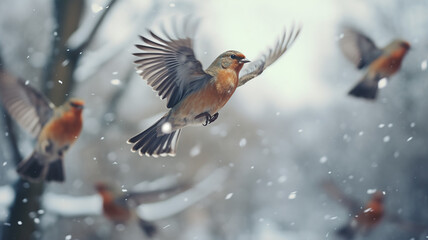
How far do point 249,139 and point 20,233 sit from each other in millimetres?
605

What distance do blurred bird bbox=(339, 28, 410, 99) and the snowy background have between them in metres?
0.04

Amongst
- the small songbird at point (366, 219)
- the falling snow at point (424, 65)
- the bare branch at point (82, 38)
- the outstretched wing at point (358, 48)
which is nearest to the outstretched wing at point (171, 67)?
the bare branch at point (82, 38)

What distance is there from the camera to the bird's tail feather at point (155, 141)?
67 cm

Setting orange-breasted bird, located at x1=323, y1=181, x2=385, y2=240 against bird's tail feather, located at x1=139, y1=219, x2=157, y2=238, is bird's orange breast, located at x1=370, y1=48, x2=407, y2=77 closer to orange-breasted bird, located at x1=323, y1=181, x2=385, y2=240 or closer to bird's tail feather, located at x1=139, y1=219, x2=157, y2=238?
orange-breasted bird, located at x1=323, y1=181, x2=385, y2=240

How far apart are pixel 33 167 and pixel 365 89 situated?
2.56 ft

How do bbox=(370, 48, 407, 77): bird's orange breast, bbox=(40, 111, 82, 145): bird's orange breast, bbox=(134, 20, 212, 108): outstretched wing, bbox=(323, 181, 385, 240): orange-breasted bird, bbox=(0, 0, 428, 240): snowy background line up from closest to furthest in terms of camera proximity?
1. bbox=(134, 20, 212, 108): outstretched wing
2. bbox=(40, 111, 82, 145): bird's orange breast
3. bbox=(0, 0, 428, 240): snowy background
4. bbox=(370, 48, 407, 77): bird's orange breast
5. bbox=(323, 181, 385, 240): orange-breasted bird

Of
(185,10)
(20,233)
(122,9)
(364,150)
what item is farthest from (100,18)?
(364,150)

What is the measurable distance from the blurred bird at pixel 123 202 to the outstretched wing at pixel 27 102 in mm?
285

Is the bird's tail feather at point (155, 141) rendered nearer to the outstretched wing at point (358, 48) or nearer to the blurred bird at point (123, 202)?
the blurred bird at point (123, 202)

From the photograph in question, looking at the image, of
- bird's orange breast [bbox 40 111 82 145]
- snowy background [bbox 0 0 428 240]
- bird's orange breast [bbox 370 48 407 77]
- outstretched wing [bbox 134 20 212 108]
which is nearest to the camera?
outstretched wing [bbox 134 20 212 108]

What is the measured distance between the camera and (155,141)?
0.67 m

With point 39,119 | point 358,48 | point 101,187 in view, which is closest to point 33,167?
point 39,119

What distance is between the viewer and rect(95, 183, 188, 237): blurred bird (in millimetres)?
1003

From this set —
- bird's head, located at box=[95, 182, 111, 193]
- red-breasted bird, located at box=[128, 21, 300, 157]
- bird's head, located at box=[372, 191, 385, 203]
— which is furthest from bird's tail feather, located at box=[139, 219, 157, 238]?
bird's head, located at box=[372, 191, 385, 203]
